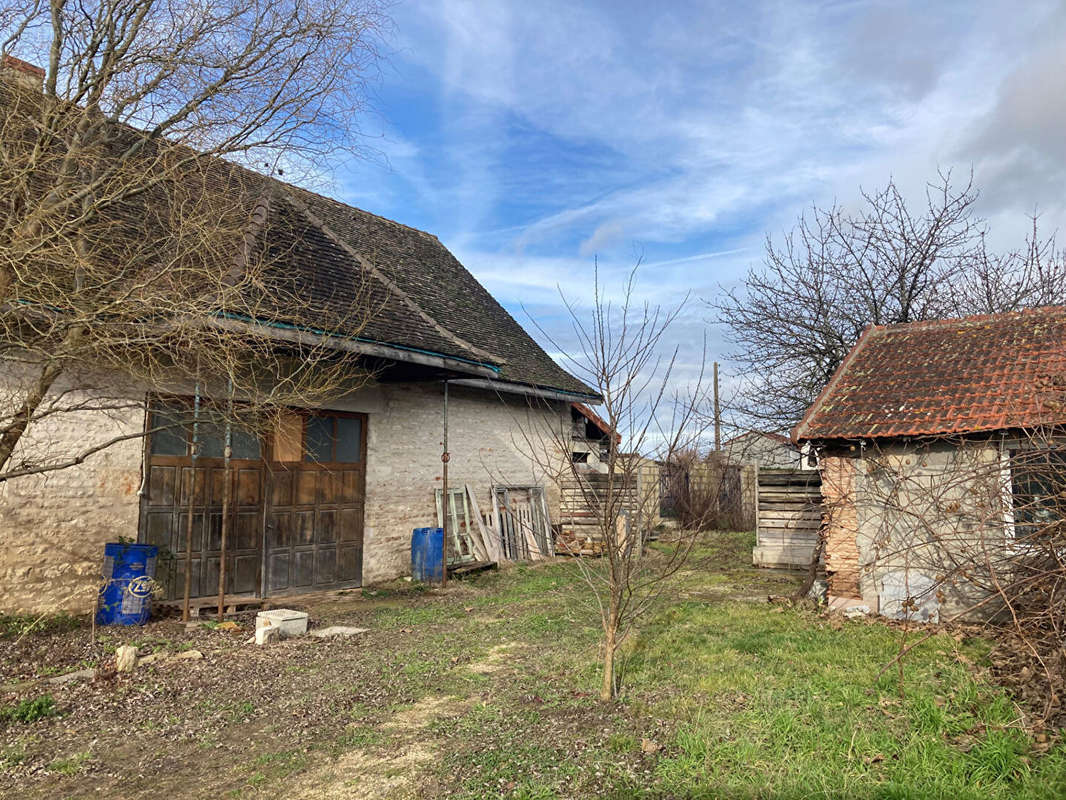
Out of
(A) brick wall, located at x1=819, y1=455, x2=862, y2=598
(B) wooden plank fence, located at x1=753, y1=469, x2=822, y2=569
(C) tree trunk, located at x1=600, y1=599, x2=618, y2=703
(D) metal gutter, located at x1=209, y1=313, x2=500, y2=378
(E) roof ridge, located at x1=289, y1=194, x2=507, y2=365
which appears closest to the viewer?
(C) tree trunk, located at x1=600, y1=599, x2=618, y2=703

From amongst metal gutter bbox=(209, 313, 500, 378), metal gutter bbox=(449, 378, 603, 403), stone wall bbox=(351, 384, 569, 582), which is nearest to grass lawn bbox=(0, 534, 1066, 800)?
metal gutter bbox=(209, 313, 500, 378)

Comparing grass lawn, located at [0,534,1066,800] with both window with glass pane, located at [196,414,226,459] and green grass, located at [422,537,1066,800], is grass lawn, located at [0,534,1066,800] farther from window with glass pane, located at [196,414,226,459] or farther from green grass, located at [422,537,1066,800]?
window with glass pane, located at [196,414,226,459]

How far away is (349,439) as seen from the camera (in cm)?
1072

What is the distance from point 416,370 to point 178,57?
5.36 m

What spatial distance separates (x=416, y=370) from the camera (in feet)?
35.4

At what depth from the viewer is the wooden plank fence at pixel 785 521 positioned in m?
13.4

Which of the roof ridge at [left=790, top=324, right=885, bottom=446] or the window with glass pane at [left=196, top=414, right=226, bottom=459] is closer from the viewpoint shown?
the window with glass pane at [left=196, top=414, right=226, bottom=459]

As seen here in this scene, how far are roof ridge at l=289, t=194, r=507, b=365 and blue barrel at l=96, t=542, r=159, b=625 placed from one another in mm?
5395

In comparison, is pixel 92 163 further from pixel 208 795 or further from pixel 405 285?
pixel 405 285

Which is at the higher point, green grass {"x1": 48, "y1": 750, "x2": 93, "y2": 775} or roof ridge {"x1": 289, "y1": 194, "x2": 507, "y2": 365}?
roof ridge {"x1": 289, "y1": 194, "x2": 507, "y2": 365}

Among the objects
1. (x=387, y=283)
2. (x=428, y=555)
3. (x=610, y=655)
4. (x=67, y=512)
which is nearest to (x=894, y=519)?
(x=610, y=655)

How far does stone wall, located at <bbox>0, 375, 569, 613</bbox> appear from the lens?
7332 mm

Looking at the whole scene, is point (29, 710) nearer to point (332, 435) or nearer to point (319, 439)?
point (319, 439)

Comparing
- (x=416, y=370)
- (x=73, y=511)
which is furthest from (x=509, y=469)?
(x=73, y=511)
